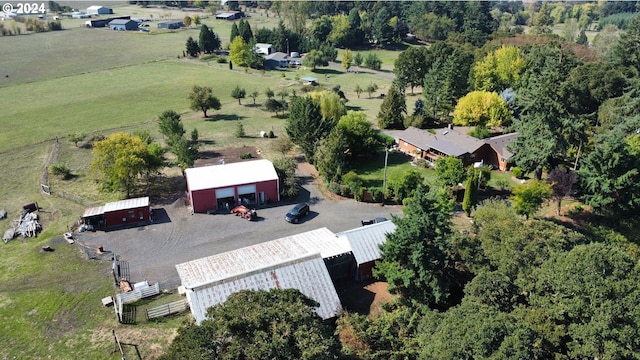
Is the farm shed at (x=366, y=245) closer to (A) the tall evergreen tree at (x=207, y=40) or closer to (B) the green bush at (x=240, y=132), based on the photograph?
(B) the green bush at (x=240, y=132)

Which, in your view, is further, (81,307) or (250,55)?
(250,55)

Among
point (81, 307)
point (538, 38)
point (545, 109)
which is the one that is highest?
point (538, 38)

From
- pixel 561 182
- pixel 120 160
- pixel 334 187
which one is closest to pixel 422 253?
pixel 334 187

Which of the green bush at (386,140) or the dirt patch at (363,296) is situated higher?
the green bush at (386,140)

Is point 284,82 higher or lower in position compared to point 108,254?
higher

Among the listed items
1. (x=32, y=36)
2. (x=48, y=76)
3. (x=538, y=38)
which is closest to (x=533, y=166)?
(x=538, y=38)

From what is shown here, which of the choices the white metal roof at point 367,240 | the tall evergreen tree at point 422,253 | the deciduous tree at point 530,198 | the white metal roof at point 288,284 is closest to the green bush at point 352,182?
the white metal roof at point 367,240

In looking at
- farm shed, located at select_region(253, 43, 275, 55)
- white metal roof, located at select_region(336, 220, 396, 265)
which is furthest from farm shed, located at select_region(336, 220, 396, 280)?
farm shed, located at select_region(253, 43, 275, 55)

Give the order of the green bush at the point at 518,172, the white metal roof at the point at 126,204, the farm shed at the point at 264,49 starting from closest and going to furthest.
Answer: the white metal roof at the point at 126,204, the green bush at the point at 518,172, the farm shed at the point at 264,49

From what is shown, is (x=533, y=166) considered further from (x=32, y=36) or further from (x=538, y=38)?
(x=32, y=36)
